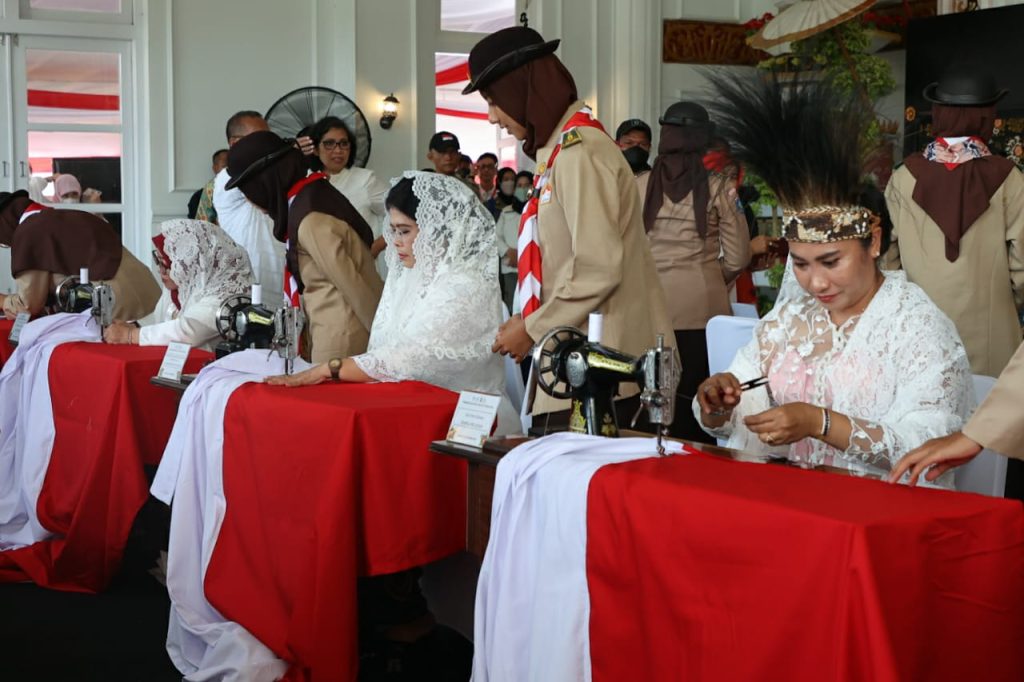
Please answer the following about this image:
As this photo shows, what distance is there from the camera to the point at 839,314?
7.52ft

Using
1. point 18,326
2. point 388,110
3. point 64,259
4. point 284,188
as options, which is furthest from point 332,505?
point 388,110

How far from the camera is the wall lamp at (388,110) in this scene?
8906mm

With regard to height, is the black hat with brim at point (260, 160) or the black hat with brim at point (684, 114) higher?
the black hat with brim at point (684, 114)

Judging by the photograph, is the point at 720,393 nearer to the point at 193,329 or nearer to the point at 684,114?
the point at 684,114

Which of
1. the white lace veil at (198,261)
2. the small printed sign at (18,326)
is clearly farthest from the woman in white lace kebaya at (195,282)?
the small printed sign at (18,326)

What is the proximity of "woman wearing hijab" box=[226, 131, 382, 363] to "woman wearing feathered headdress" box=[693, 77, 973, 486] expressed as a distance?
1.61 m

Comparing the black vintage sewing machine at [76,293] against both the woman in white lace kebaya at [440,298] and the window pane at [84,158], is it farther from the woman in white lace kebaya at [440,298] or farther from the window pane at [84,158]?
the window pane at [84,158]

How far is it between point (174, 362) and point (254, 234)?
6.04 ft

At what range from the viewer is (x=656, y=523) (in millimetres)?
1750

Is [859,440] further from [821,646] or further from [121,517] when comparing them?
[121,517]

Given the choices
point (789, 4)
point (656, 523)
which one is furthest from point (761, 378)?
point (789, 4)

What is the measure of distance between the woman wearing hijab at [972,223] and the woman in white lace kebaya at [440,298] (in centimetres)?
136

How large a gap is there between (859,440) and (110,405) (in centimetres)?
242

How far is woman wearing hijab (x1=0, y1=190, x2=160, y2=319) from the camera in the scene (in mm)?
5148
